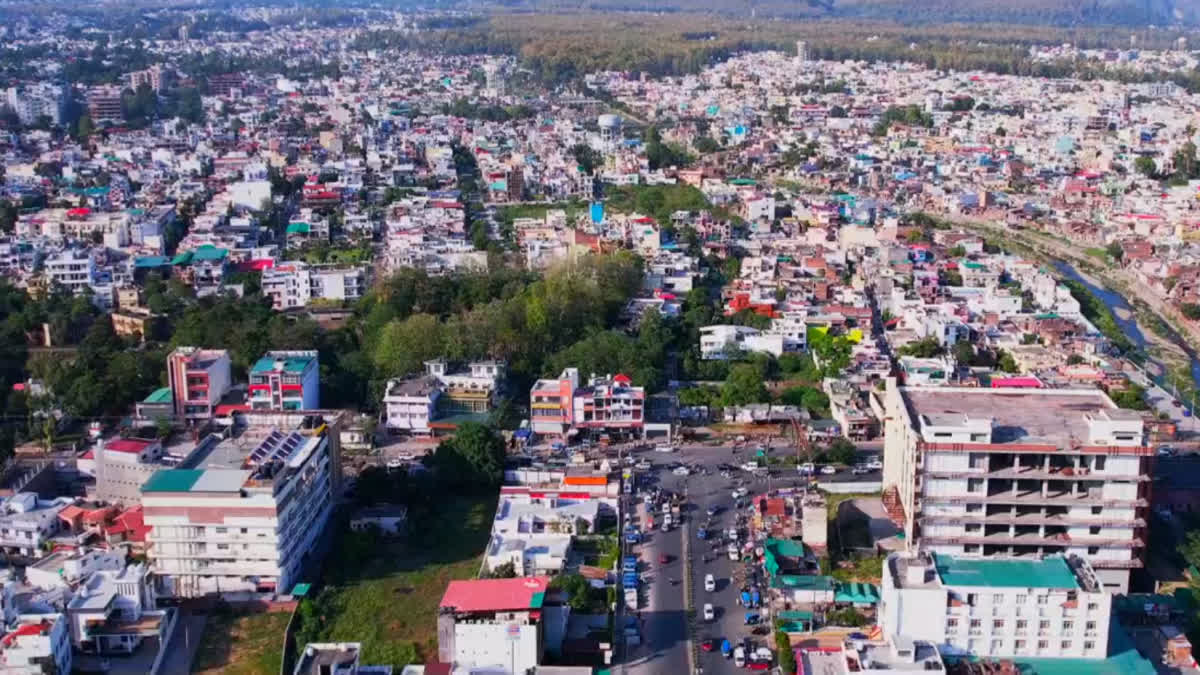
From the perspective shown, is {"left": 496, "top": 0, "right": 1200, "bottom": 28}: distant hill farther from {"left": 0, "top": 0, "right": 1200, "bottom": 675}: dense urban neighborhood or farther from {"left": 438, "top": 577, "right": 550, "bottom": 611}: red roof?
{"left": 438, "top": 577, "right": 550, "bottom": 611}: red roof

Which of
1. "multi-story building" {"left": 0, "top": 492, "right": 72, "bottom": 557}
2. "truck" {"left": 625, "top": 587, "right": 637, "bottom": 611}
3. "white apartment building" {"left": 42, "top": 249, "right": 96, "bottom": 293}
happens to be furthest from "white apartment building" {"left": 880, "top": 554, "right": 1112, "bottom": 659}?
"white apartment building" {"left": 42, "top": 249, "right": 96, "bottom": 293}

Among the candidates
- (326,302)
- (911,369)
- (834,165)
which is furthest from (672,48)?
(911,369)

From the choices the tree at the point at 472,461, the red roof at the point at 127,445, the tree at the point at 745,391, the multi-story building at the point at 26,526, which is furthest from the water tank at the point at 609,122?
the multi-story building at the point at 26,526

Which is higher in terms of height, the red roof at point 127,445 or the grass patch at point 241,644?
the red roof at point 127,445

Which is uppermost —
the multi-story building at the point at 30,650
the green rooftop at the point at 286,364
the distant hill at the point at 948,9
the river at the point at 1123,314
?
the distant hill at the point at 948,9

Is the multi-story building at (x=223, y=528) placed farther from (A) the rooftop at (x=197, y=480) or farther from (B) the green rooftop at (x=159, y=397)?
(B) the green rooftop at (x=159, y=397)

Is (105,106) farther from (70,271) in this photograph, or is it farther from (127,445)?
(127,445)

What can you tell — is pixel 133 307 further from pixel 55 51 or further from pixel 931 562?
pixel 55 51
